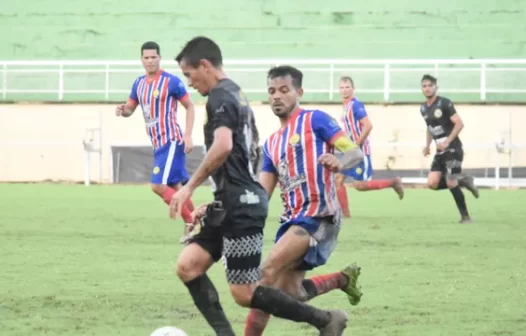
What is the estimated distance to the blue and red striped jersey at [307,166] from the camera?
25.7ft

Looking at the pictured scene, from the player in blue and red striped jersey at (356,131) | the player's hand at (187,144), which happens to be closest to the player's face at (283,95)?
the player's hand at (187,144)

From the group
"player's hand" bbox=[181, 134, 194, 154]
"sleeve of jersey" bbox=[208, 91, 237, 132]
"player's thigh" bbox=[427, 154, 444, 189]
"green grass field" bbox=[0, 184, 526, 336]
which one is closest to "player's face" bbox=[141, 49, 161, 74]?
"player's hand" bbox=[181, 134, 194, 154]

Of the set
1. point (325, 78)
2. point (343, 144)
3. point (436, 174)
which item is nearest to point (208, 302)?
point (343, 144)

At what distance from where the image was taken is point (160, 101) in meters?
14.5

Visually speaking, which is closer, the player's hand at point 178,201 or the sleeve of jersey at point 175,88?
the player's hand at point 178,201

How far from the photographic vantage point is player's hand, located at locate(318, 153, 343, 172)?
285 inches

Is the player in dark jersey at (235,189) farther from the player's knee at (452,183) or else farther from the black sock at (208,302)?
the player's knee at (452,183)

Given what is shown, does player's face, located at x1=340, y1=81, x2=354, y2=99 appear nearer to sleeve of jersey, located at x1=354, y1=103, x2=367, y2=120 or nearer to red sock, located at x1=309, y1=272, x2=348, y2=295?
sleeve of jersey, located at x1=354, y1=103, x2=367, y2=120

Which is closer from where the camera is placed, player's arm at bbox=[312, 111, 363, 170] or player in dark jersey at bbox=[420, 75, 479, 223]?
player's arm at bbox=[312, 111, 363, 170]

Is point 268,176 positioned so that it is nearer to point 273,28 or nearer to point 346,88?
point 346,88

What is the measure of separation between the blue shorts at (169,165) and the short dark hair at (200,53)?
7220 mm

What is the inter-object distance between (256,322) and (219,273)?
4301mm

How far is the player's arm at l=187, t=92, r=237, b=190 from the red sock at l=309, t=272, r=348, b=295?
4.85ft

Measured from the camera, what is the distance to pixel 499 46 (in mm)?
34031
